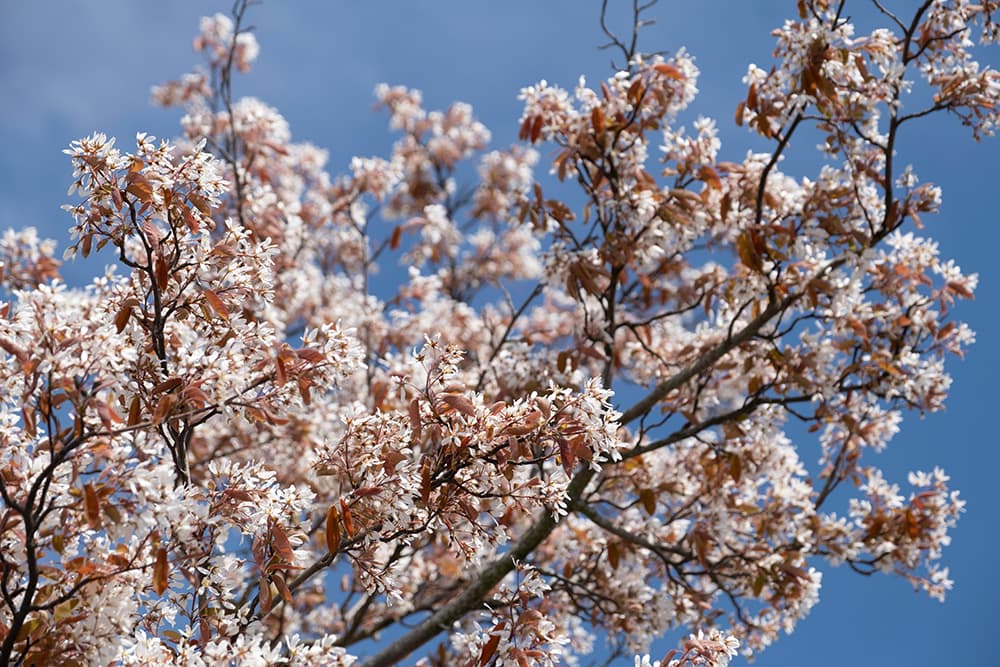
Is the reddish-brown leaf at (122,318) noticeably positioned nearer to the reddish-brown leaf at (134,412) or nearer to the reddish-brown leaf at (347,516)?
the reddish-brown leaf at (134,412)

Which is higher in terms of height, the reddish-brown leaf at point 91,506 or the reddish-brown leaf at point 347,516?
the reddish-brown leaf at point 347,516

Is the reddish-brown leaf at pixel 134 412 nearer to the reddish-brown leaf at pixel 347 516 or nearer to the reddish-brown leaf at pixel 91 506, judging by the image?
the reddish-brown leaf at pixel 91 506

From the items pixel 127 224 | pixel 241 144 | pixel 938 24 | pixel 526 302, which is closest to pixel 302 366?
pixel 127 224

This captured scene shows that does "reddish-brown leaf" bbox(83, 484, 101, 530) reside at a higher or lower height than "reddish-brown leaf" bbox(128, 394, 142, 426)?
lower

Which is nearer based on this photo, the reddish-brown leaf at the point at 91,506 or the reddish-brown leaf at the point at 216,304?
the reddish-brown leaf at the point at 91,506

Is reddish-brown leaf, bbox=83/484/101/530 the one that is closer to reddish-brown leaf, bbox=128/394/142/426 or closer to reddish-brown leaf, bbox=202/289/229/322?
reddish-brown leaf, bbox=128/394/142/426

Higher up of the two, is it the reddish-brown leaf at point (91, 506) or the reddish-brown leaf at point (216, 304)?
the reddish-brown leaf at point (216, 304)

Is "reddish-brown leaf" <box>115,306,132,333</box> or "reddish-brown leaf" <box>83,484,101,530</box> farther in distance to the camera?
"reddish-brown leaf" <box>115,306,132,333</box>

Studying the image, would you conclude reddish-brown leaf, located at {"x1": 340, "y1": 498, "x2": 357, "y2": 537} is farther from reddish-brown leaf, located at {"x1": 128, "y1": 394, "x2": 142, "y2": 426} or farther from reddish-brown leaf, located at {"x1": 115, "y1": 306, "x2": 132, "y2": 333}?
reddish-brown leaf, located at {"x1": 115, "y1": 306, "x2": 132, "y2": 333}

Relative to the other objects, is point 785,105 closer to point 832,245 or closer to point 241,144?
point 832,245

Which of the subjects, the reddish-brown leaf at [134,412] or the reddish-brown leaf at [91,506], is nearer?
the reddish-brown leaf at [91,506]

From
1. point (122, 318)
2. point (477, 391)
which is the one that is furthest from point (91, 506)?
point (477, 391)

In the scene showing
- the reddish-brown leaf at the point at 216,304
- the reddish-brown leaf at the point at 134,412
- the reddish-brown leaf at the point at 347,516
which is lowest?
the reddish-brown leaf at the point at 347,516

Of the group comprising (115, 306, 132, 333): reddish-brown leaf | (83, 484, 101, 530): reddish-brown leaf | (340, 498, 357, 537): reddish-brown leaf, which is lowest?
(83, 484, 101, 530): reddish-brown leaf
